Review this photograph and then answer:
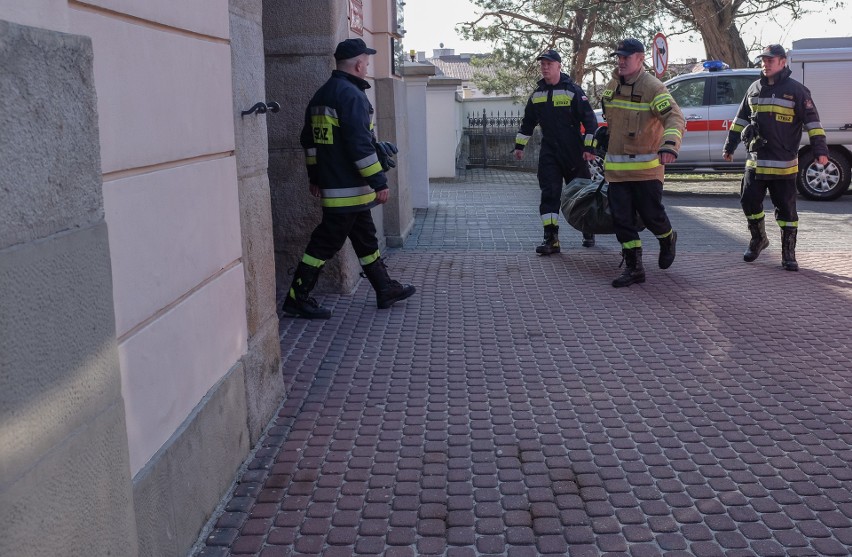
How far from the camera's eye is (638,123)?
27.2ft

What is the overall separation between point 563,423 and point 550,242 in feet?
16.8

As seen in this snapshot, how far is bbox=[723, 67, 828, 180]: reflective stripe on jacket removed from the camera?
868 cm

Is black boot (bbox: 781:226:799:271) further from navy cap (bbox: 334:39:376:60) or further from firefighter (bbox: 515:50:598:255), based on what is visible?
navy cap (bbox: 334:39:376:60)

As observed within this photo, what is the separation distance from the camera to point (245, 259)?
15.8 ft

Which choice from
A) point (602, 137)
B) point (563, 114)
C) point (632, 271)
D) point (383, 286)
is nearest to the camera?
point (383, 286)

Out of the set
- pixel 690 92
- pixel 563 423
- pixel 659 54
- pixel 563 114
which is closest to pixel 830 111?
pixel 690 92

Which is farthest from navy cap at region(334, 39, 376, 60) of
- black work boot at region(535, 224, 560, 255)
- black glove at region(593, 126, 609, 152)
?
black work boot at region(535, 224, 560, 255)

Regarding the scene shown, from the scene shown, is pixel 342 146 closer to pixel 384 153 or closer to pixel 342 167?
pixel 342 167

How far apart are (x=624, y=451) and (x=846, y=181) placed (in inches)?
469

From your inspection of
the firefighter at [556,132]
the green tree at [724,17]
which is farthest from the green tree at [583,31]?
the firefighter at [556,132]

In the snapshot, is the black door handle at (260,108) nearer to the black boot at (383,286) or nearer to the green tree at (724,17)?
the black boot at (383,286)

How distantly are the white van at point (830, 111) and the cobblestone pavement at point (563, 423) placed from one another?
642 centimetres

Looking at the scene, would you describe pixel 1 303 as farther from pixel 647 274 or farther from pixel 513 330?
pixel 647 274

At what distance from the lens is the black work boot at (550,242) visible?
9.91 metres
